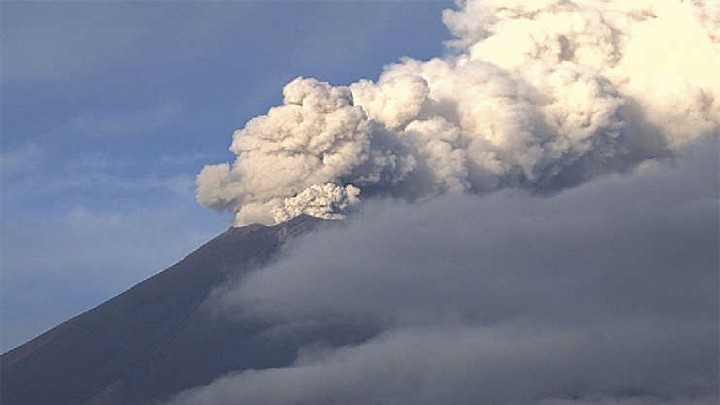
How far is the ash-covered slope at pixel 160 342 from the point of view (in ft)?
340

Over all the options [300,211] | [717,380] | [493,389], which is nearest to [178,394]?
[300,211]

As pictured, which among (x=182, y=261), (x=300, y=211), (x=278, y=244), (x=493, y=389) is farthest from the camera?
(x=182, y=261)

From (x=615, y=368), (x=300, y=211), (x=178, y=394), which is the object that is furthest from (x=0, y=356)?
(x=615, y=368)

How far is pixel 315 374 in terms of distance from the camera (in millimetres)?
106500

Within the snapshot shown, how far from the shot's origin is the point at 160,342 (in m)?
110

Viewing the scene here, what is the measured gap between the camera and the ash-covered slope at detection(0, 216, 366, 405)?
103625mm

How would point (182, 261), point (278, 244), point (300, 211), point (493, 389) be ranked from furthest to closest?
point (182, 261) → point (278, 244) → point (493, 389) → point (300, 211)

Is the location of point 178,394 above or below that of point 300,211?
below

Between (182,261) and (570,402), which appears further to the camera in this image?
(182,261)

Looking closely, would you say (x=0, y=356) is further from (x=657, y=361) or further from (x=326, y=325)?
(x=657, y=361)

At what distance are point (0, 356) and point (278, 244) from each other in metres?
25.4

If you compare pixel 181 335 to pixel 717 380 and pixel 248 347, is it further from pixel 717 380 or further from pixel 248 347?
pixel 717 380

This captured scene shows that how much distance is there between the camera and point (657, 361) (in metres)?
109

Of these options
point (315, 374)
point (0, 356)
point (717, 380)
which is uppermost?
point (0, 356)
